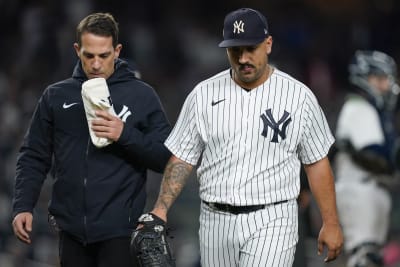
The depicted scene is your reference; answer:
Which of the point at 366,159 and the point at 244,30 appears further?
the point at 366,159

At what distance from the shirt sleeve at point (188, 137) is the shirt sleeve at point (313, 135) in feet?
1.89

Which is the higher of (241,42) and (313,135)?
(241,42)

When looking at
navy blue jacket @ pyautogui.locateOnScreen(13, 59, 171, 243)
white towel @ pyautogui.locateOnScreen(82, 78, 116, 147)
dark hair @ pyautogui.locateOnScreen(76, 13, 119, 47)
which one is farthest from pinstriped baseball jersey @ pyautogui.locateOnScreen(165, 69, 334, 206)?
dark hair @ pyautogui.locateOnScreen(76, 13, 119, 47)

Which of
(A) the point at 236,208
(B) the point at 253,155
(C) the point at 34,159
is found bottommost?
(A) the point at 236,208

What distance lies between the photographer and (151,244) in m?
6.57

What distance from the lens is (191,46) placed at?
16797 millimetres

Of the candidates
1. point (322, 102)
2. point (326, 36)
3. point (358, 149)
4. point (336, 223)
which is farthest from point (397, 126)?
point (336, 223)

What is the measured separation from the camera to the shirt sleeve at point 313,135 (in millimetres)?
6672

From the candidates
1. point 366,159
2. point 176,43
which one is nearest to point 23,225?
point 366,159

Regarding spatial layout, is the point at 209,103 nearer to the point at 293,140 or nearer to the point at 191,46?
the point at 293,140

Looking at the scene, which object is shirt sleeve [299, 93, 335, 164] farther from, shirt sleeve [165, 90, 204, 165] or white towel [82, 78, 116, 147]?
white towel [82, 78, 116, 147]

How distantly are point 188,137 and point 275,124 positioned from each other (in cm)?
50

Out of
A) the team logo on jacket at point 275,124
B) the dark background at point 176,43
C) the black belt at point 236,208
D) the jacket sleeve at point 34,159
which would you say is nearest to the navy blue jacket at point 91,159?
the jacket sleeve at point 34,159

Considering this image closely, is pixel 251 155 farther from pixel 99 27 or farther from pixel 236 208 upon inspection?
pixel 99 27
